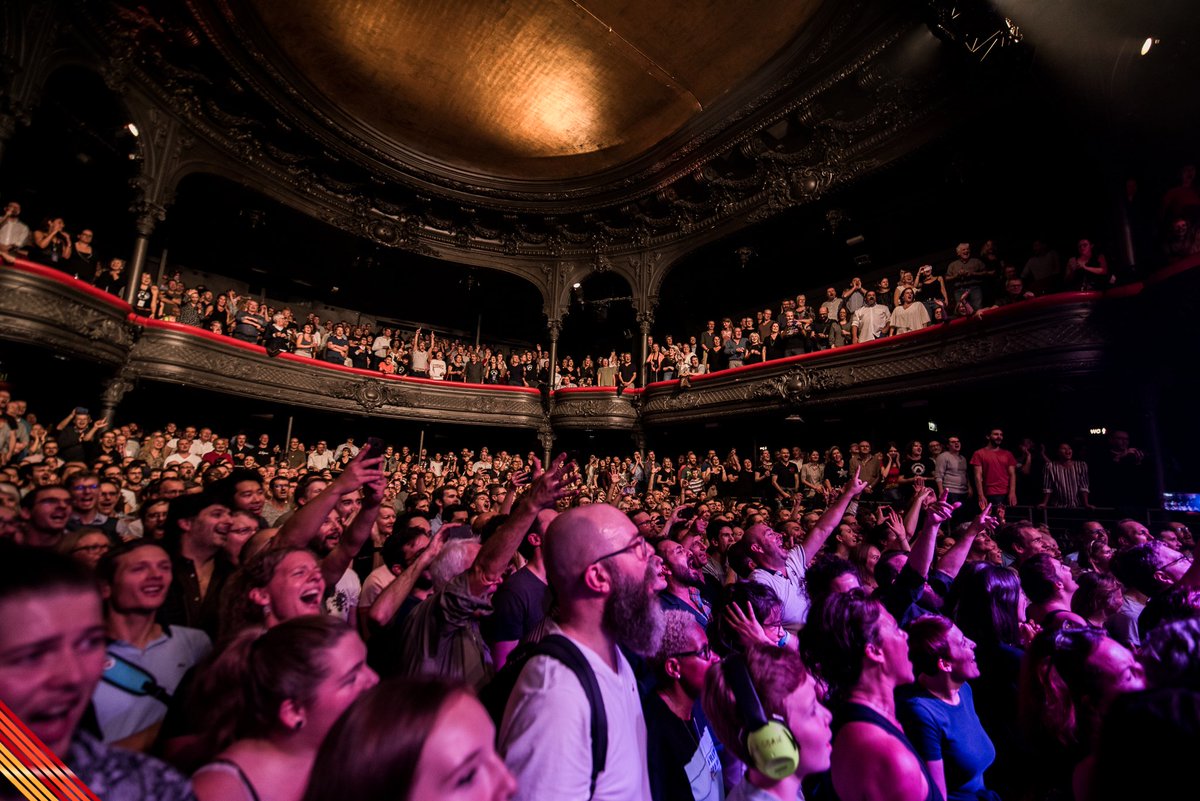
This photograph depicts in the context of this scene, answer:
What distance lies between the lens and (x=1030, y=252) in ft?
32.7

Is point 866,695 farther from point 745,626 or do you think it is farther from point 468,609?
point 468,609

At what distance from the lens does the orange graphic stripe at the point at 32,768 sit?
0.82 metres

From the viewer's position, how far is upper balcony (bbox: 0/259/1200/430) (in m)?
7.29

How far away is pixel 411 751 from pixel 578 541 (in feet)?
2.49

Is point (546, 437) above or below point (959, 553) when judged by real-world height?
above

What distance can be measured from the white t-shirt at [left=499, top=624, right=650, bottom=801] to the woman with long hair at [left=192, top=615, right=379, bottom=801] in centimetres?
37

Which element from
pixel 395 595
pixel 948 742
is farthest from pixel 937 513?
pixel 395 595

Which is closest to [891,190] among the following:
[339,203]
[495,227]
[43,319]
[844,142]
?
[844,142]

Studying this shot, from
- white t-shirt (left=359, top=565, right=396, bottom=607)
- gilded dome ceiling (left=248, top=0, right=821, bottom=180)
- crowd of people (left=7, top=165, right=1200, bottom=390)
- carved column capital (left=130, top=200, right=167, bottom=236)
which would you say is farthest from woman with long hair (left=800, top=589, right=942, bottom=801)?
carved column capital (left=130, top=200, right=167, bottom=236)

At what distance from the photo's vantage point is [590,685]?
1353 mm

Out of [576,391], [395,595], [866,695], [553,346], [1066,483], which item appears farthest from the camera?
[553,346]

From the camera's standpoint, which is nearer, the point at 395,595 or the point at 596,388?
the point at 395,595

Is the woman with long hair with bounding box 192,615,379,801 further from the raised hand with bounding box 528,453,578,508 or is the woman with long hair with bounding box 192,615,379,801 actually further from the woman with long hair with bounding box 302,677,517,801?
the raised hand with bounding box 528,453,578,508

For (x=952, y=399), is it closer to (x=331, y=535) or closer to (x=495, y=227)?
(x=331, y=535)
